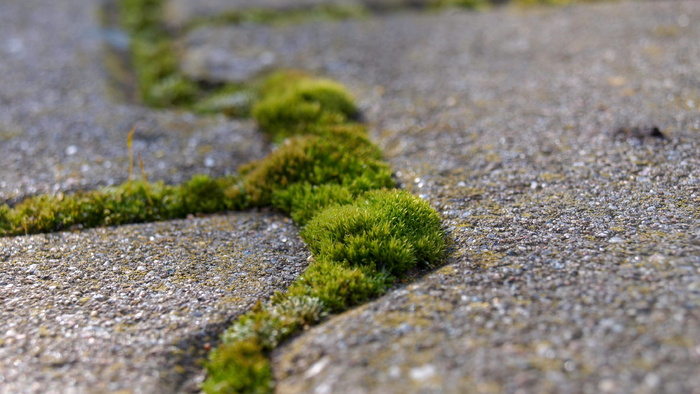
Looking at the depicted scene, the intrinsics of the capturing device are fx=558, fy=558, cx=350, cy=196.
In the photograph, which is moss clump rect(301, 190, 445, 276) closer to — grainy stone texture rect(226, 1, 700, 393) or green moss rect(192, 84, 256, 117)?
grainy stone texture rect(226, 1, 700, 393)

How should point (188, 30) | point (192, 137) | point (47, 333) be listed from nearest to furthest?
point (47, 333) → point (192, 137) → point (188, 30)

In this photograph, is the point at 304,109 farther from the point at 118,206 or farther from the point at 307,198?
the point at 118,206

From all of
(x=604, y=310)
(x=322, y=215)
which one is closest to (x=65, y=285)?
(x=322, y=215)

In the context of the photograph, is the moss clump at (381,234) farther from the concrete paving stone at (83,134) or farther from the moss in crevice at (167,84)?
the moss in crevice at (167,84)

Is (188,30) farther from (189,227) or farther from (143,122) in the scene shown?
(189,227)

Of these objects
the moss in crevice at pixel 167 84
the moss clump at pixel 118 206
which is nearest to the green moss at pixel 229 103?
the moss in crevice at pixel 167 84
